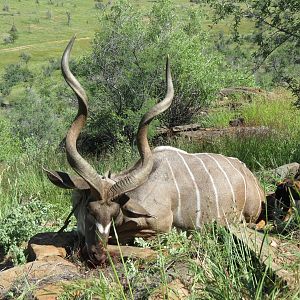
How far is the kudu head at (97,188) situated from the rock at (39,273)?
→ 253mm

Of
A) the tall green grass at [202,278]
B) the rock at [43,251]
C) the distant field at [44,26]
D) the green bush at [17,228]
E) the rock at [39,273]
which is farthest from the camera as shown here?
the distant field at [44,26]

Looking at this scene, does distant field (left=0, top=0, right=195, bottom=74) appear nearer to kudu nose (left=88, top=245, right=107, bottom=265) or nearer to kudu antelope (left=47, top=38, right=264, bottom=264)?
kudu antelope (left=47, top=38, right=264, bottom=264)

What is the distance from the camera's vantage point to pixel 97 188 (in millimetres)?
4418

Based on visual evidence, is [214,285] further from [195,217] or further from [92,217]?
[195,217]

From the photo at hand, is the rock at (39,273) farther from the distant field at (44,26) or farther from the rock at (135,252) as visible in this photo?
the distant field at (44,26)

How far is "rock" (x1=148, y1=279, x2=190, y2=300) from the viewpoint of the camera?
10.4ft

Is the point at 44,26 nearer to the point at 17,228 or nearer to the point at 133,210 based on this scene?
the point at 17,228

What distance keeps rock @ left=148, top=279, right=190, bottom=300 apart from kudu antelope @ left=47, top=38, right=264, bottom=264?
86 cm

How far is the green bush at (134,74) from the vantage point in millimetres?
13211

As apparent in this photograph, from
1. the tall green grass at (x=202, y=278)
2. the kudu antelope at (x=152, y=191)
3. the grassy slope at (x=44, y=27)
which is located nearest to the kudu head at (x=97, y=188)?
the kudu antelope at (x=152, y=191)

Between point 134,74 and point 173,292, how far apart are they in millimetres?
10475

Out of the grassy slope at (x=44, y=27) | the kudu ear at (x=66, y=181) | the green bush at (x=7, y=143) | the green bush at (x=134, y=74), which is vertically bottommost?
the grassy slope at (x=44, y=27)

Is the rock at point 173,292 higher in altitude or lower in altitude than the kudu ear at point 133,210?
higher

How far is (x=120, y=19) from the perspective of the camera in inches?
580
